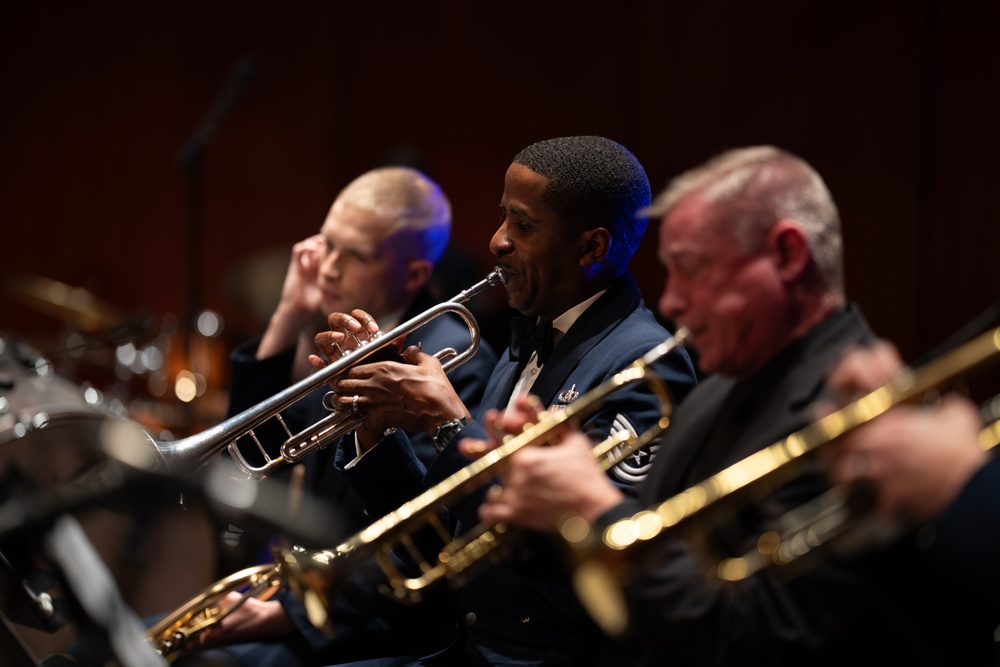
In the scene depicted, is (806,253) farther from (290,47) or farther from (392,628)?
(290,47)

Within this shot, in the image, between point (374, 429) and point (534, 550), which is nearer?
point (534, 550)

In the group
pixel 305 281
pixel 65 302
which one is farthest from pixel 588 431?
pixel 65 302

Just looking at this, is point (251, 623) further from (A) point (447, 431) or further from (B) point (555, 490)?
(B) point (555, 490)

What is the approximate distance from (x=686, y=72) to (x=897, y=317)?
5.71 ft

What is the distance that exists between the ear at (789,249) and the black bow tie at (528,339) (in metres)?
0.96

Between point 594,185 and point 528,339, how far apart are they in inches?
16.8

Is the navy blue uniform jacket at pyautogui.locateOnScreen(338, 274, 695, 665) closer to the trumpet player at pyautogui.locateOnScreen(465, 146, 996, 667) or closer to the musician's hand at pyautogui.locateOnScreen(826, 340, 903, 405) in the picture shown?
the trumpet player at pyautogui.locateOnScreen(465, 146, 996, 667)

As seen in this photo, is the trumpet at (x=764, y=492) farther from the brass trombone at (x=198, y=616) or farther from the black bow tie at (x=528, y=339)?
the brass trombone at (x=198, y=616)

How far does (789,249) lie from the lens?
1995mm

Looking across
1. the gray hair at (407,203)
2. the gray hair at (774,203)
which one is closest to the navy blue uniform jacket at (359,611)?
the gray hair at (407,203)

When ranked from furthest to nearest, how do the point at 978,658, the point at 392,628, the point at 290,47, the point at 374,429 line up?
the point at 290,47 → the point at 392,628 → the point at 374,429 → the point at 978,658

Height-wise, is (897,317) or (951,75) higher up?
(951,75)

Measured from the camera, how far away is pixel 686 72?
6312 mm

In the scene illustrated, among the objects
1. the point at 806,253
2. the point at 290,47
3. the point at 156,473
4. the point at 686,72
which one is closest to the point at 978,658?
the point at 806,253
